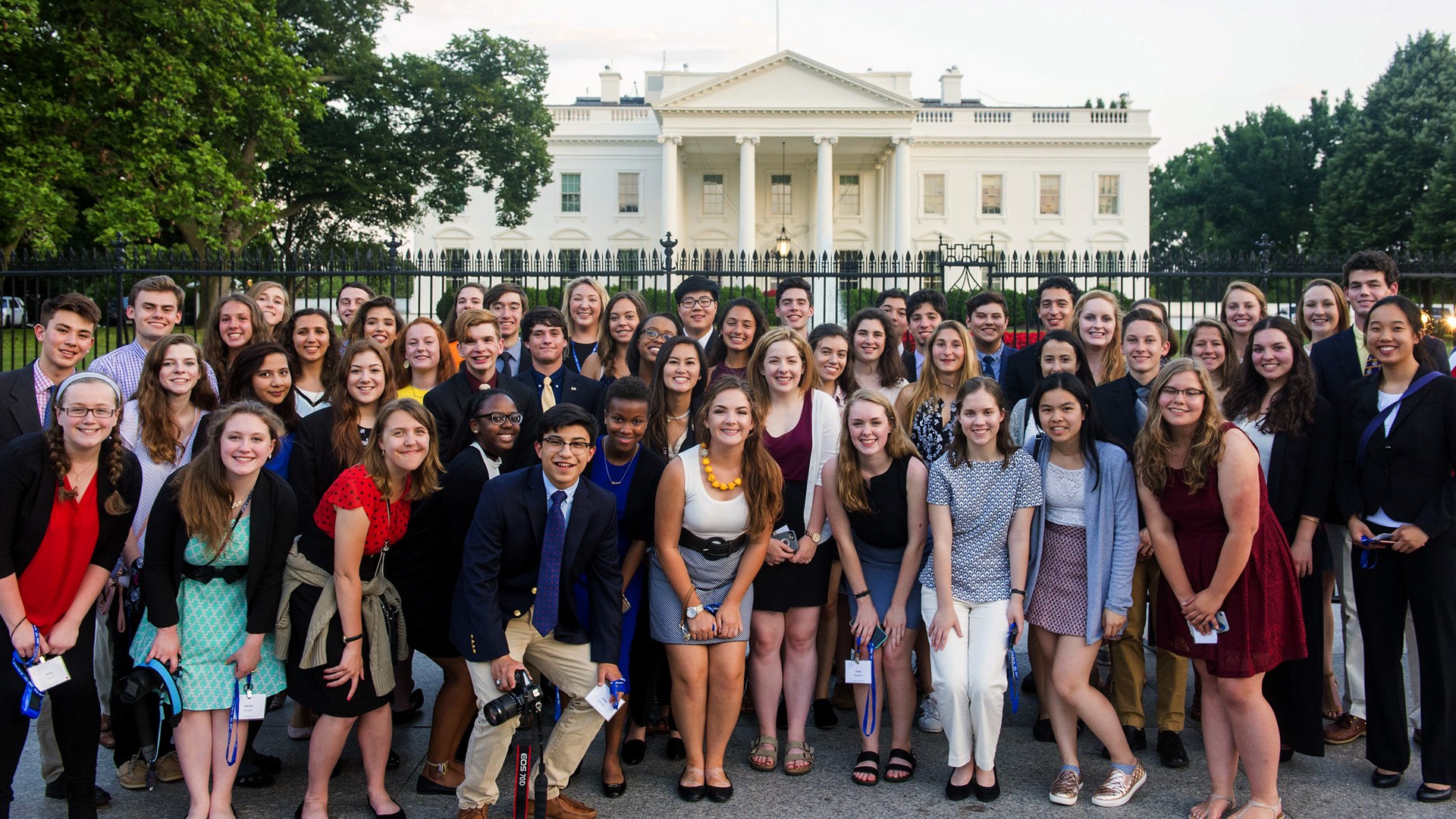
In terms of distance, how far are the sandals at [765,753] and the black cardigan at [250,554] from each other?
2167 millimetres

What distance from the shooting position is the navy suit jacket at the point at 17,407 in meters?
5.37

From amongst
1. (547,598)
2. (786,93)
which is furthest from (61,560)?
(786,93)

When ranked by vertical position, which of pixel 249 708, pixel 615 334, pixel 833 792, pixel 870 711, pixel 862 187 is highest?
pixel 862 187

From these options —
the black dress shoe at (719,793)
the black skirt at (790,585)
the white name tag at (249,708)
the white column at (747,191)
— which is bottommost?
the black dress shoe at (719,793)

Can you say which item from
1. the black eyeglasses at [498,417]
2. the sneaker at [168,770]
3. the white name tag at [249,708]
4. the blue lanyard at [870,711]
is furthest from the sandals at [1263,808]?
the sneaker at [168,770]

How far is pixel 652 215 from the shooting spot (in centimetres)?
4897

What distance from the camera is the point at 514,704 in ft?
12.5

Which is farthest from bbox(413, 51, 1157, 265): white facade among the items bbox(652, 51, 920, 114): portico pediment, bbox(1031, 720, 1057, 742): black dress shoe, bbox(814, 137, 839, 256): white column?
bbox(1031, 720, 1057, 742): black dress shoe

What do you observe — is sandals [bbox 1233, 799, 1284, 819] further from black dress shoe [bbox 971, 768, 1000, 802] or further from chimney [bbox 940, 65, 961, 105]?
chimney [bbox 940, 65, 961, 105]

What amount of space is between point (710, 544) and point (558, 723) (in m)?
0.98

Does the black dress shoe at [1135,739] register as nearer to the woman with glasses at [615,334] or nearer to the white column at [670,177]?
the woman with glasses at [615,334]

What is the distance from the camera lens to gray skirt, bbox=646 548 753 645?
453 centimetres

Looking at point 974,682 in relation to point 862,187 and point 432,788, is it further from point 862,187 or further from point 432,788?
point 862,187

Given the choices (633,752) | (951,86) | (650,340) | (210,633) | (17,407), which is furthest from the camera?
(951,86)
